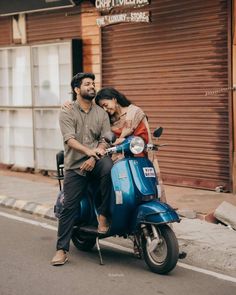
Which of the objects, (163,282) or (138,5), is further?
(138,5)

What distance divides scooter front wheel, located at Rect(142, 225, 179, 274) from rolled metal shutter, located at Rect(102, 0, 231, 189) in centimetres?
402

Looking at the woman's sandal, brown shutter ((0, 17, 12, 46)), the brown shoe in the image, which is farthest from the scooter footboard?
brown shutter ((0, 17, 12, 46))

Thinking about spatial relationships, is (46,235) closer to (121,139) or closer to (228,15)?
(121,139)

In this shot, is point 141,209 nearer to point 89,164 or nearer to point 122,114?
point 89,164

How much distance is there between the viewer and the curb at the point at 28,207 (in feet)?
29.6

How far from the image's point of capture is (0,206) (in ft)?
32.3

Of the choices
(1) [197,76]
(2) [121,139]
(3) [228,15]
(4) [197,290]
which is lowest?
(4) [197,290]

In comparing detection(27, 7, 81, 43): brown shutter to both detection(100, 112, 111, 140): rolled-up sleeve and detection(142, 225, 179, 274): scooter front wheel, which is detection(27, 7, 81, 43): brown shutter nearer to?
detection(100, 112, 111, 140): rolled-up sleeve

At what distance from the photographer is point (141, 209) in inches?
238

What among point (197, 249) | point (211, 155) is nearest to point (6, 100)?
point (211, 155)

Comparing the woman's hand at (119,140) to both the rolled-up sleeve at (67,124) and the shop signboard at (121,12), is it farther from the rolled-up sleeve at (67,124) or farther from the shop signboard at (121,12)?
the shop signboard at (121,12)

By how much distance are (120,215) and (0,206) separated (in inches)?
161

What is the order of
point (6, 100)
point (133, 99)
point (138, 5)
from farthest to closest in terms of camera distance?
point (6, 100)
point (133, 99)
point (138, 5)

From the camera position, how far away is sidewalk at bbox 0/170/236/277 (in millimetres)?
6672
